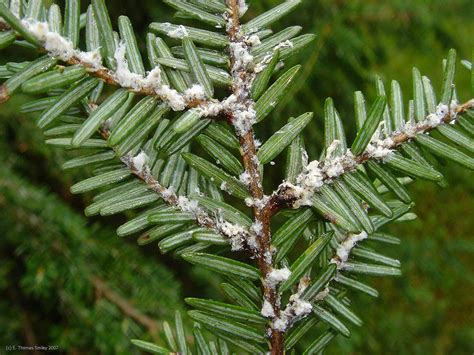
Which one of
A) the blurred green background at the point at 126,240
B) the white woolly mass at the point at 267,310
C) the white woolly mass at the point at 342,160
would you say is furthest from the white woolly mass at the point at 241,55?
the blurred green background at the point at 126,240

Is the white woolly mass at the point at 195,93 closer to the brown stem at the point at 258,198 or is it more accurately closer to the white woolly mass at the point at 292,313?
the brown stem at the point at 258,198

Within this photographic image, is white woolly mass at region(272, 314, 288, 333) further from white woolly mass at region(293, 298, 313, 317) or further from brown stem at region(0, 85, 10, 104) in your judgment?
brown stem at region(0, 85, 10, 104)

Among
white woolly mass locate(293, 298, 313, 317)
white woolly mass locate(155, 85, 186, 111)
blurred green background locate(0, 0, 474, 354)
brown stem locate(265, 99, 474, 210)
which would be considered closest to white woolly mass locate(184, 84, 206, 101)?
white woolly mass locate(155, 85, 186, 111)

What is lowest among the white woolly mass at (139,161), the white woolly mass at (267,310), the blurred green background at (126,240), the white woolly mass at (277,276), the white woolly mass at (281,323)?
the blurred green background at (126,240)

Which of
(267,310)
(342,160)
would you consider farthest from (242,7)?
(267,310)

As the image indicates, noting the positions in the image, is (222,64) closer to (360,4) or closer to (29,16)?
(29,16)

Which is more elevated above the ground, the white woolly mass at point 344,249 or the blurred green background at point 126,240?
the white woolly mass at point 344,249
